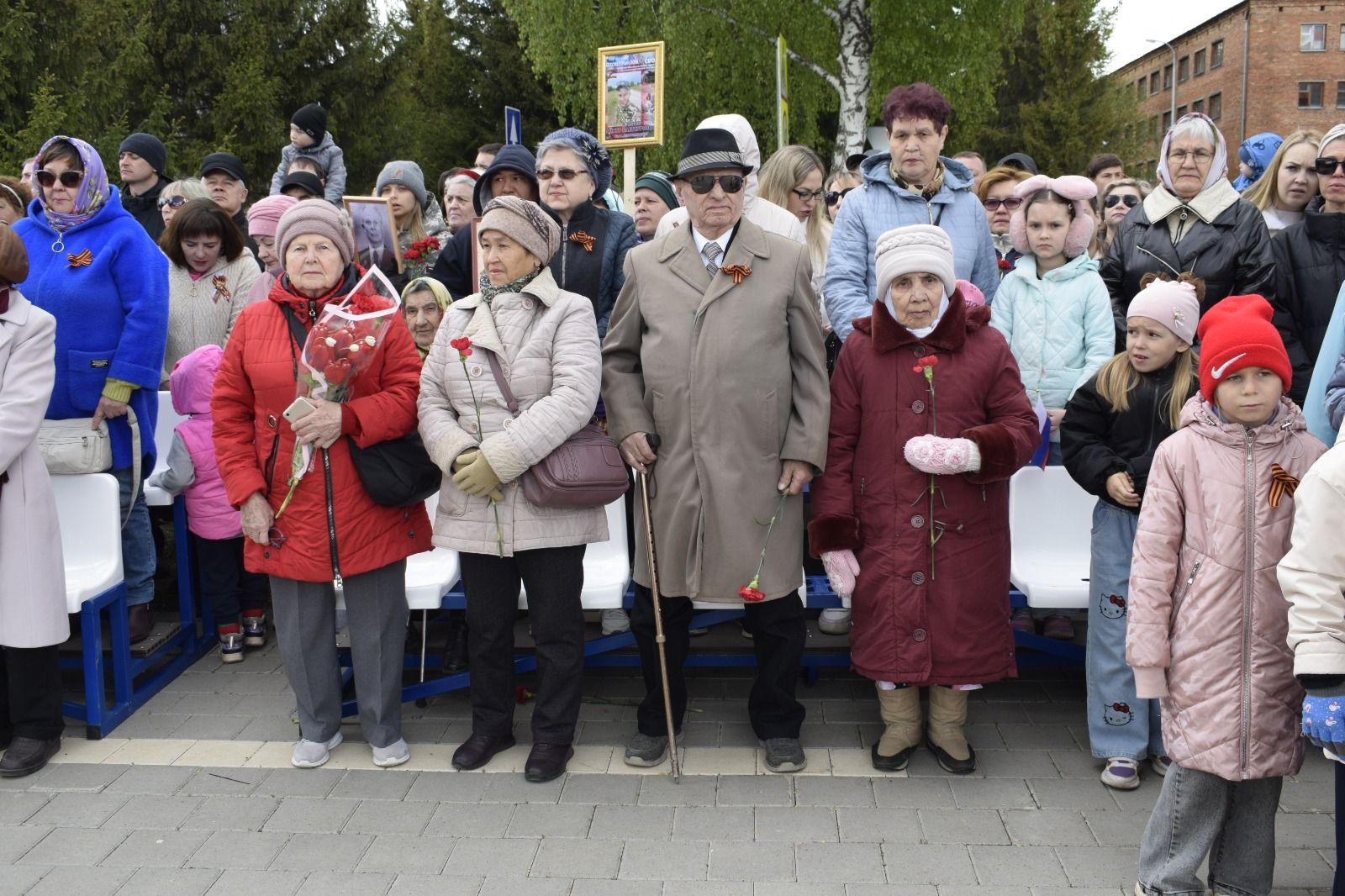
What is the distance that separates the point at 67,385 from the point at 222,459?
1463mm

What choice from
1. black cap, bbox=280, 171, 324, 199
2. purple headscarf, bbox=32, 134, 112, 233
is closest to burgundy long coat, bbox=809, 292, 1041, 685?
purple headscarf, bbox=32, 134, 112, 233

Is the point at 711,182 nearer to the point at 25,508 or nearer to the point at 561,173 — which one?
the point at 561,173

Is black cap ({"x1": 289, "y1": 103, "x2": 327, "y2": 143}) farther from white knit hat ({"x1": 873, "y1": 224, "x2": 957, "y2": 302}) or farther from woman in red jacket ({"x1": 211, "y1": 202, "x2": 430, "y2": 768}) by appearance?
white knit hat ({"x1": 873, "y1": 224, "x2": 957, "y2": 302})

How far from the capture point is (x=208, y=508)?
214 inches

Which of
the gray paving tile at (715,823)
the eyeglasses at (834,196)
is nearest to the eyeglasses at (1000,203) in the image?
the eyeglasses at (834,196)

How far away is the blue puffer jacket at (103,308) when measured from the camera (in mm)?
5156

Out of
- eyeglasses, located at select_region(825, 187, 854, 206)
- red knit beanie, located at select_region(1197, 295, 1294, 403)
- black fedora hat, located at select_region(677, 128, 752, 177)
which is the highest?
eyeglasses, located at select_region(825, 187, 854, 206)

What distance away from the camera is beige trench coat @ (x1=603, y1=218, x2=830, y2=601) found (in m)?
4.08

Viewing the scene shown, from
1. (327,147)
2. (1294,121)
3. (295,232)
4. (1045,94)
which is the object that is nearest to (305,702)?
(295,232)

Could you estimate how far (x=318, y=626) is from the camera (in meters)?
4.34

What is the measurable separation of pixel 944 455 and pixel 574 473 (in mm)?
1268

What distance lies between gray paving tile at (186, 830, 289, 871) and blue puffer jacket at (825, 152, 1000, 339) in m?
2.89

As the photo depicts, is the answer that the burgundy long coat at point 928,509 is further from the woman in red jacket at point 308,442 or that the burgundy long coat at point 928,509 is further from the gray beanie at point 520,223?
the woman in red jacket at point 308,442

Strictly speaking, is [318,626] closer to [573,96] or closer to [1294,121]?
[573,96]
